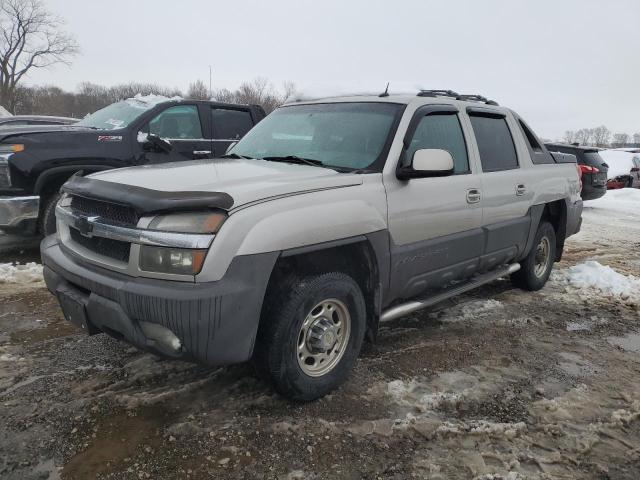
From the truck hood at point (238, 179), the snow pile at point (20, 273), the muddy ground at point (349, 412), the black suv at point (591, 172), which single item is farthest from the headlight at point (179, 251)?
the black suv at point (591, 172)

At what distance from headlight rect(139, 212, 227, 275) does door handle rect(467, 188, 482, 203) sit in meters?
2.24

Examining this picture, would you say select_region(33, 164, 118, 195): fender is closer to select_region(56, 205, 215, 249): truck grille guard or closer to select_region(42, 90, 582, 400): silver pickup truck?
select_region(42, 90, 582, 400): silver pickup truck

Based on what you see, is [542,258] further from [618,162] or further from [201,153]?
[618,162]

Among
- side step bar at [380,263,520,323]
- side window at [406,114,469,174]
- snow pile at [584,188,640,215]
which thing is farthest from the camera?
snow pile at [584,188,640,215]

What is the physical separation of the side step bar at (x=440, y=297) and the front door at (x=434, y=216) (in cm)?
8

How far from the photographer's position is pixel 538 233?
5.36 metres

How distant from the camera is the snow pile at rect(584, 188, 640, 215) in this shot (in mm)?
13328

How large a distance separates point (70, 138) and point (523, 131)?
197 inches

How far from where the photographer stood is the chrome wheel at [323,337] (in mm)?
3041

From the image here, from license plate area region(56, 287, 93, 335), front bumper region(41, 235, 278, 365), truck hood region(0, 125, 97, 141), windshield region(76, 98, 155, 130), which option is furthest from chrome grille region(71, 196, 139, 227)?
windshield region(76, 98, 155, 130)

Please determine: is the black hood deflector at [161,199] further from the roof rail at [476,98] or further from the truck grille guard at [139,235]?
the roof rail at [476,98]

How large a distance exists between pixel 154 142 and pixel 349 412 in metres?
4.31

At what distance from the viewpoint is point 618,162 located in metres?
17.6

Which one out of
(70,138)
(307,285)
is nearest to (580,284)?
(307,285)
